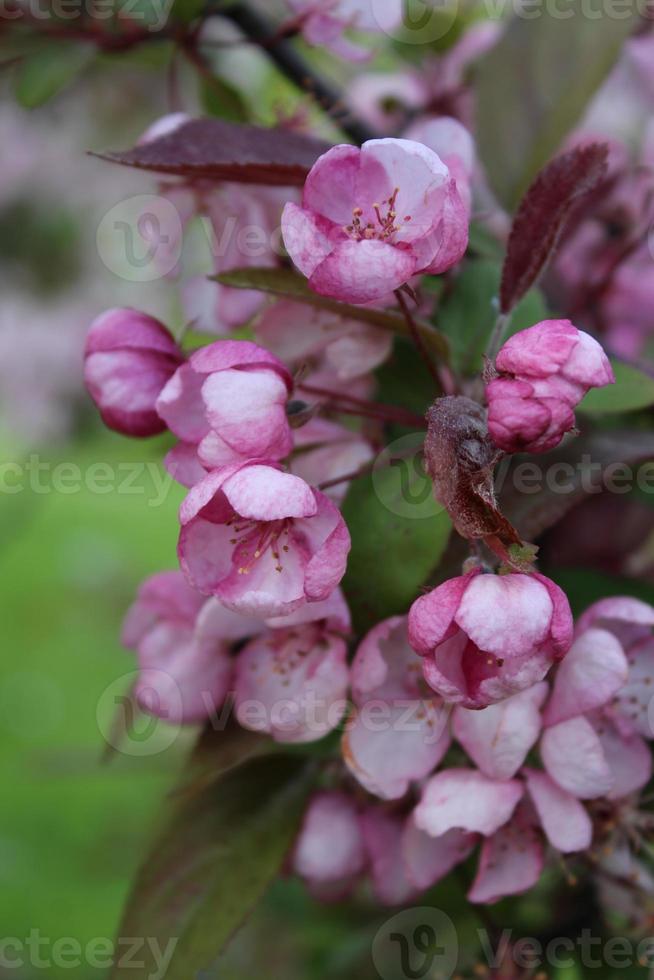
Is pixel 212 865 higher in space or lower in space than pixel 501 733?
lower

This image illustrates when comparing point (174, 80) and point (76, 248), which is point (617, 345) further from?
point (76, 248)

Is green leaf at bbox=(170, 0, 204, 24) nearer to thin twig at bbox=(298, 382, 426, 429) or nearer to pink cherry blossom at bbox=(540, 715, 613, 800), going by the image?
thin twig at bbox=(298, 382, 426, 429)
